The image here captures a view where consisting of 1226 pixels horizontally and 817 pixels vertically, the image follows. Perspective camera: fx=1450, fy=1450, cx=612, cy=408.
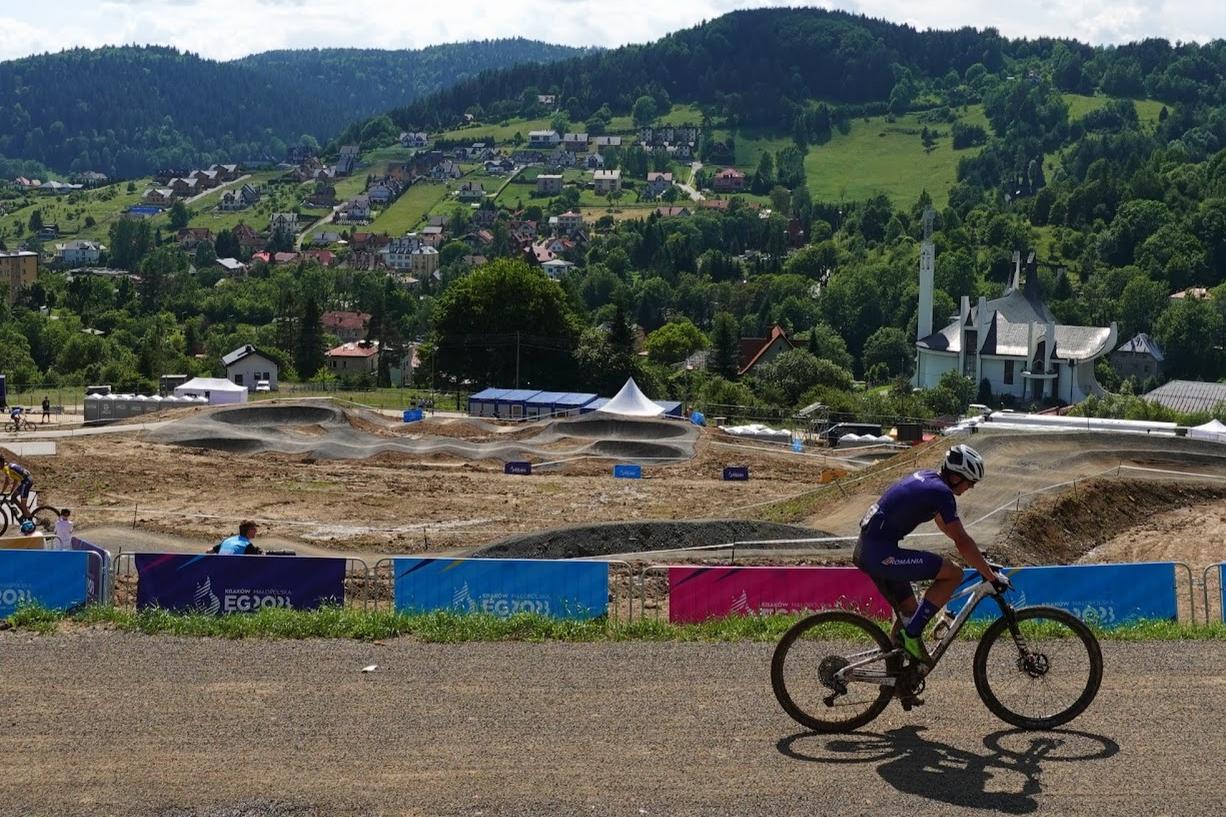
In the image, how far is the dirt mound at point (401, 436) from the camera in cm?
5591

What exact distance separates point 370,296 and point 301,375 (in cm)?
7227

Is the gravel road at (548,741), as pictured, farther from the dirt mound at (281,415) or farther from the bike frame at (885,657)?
the dirt mound at (281,415)

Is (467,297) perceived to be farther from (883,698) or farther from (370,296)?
(370,296)

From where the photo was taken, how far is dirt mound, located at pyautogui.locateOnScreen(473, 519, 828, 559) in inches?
1155

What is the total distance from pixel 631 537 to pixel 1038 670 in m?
19.9

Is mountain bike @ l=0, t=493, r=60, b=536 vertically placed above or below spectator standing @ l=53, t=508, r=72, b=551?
below

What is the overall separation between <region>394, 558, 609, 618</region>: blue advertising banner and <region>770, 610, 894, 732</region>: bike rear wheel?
6.40 m

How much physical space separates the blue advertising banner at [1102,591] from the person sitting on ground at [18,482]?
58.5 ft

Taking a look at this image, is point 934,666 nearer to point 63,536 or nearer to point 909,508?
point 909,508

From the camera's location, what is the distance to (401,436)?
6009 cm

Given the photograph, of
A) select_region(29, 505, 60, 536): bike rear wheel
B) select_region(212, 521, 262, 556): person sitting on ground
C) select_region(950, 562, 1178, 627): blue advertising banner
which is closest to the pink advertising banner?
select_region(950, 562, 1178, 627): blue advertising banner

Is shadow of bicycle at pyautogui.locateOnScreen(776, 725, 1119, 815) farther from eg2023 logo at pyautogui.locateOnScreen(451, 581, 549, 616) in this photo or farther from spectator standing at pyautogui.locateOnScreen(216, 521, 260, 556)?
spectator standing at pyautogui.locateOnScreen(216, 521, 260, 556)

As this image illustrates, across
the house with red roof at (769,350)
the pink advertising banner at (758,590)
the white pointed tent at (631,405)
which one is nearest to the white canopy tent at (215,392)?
the white pointed tent at (631,405)

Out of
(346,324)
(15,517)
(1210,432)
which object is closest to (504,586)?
(15,517)
